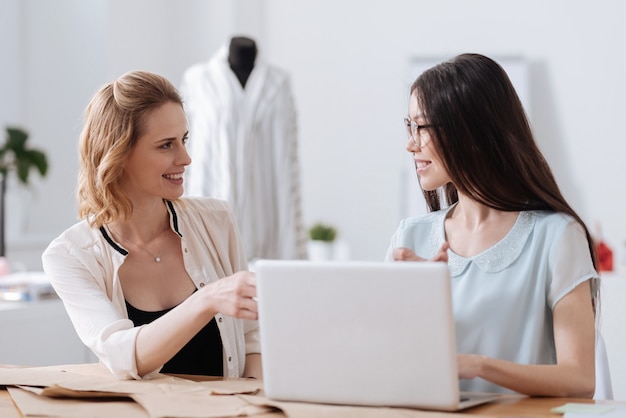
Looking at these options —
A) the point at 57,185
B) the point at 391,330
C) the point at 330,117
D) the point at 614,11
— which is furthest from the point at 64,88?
the point at 391,330

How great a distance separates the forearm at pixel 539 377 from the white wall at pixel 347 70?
330cm

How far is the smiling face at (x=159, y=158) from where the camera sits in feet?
7.52

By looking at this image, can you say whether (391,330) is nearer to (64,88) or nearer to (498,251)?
(498,251)

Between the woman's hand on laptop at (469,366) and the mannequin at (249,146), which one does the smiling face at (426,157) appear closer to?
the woman's hand on laptop at (469,366)

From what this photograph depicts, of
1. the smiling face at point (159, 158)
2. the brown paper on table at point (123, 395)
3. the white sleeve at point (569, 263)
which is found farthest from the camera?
the smiling face at point (159, 158)

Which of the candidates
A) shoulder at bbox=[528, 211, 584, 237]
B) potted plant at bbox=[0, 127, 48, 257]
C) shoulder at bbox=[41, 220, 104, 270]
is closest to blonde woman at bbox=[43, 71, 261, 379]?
shoulder at bbox=[41, 220, 104, 270]

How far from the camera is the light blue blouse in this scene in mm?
1885

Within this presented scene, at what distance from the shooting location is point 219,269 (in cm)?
241

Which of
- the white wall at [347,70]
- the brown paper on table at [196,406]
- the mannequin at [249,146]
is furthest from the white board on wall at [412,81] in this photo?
the brown paper on table at [196,406]

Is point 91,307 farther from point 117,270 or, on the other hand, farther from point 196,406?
point 196,406

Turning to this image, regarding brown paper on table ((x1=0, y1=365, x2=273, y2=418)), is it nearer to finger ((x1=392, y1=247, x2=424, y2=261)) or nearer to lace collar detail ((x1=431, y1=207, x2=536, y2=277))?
Result: finger ((x1=392, y1=247, x2=424, y2=261))

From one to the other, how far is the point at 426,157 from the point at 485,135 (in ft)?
0.48

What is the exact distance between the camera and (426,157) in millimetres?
1995

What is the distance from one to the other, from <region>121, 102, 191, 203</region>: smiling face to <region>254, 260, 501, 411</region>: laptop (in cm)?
84
